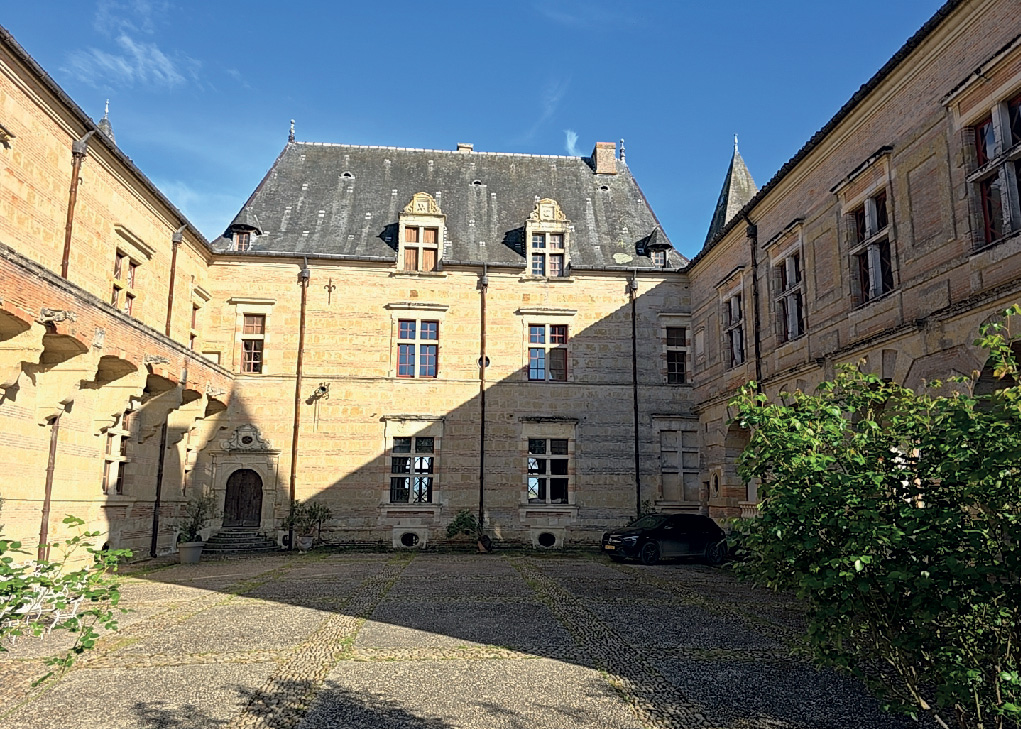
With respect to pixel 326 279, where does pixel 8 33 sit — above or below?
above

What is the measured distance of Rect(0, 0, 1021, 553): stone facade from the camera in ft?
36.4

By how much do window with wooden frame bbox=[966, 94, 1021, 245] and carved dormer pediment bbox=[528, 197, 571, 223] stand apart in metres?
12.2

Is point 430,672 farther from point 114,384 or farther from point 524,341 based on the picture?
point 524,341

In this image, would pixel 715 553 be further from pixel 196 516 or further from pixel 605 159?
pixel 605 159

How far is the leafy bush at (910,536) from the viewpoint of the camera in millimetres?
2963

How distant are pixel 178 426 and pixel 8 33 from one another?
868cm

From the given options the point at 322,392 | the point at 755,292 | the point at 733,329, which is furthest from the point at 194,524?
the point at 755,292

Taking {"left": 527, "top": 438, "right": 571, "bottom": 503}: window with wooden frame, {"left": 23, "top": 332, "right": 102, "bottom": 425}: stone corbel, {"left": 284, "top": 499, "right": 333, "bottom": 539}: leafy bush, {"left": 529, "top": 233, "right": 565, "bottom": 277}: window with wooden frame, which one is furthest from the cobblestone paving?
{"left": 529, "top": 233, "right": 565, "bottom": 277}: window with wooden frame

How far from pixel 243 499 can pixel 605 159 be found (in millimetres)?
15626

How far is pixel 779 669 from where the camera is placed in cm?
645

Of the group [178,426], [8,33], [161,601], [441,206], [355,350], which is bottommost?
[161,601]

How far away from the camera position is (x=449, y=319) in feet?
65.4

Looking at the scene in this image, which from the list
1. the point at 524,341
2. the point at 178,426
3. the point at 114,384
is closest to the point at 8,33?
the point at 114,384

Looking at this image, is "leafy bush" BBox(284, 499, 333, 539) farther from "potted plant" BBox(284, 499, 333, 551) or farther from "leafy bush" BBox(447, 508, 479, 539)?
"leafy bush" BBox(447, 508, 479, 539)
